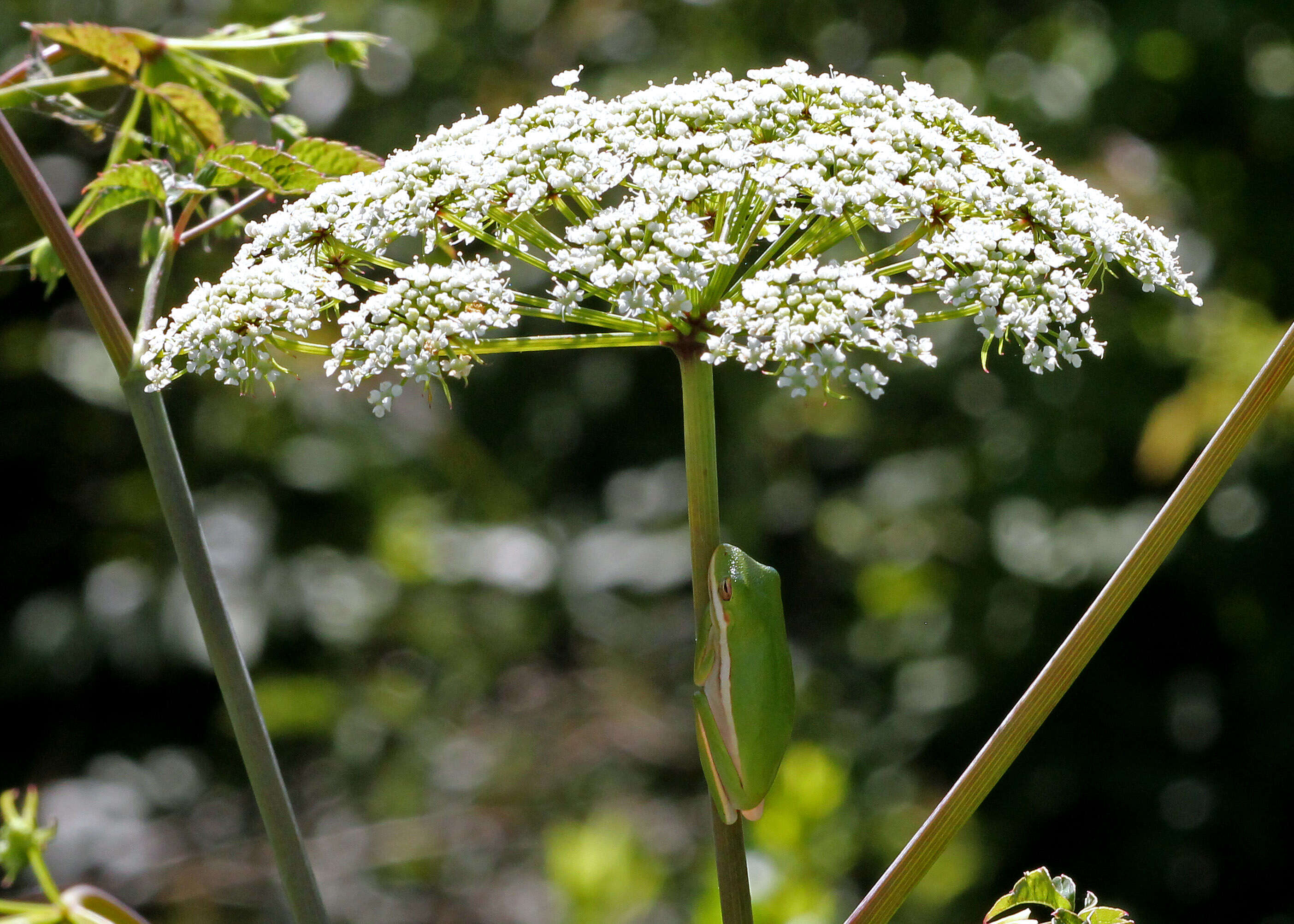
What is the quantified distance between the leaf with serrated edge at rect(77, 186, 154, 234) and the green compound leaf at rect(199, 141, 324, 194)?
9cm

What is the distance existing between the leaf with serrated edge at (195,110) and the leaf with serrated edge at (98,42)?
48 mm

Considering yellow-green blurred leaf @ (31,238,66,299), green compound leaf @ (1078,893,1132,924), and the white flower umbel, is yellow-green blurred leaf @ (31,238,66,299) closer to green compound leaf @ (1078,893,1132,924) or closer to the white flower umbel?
the white flower umbel

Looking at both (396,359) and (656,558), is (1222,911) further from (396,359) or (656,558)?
(396,359)

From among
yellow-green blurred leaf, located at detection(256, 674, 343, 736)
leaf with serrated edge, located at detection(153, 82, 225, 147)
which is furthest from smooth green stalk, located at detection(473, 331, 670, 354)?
yellow-green blurred leaf, located at detection(256, 674, 343, 736)

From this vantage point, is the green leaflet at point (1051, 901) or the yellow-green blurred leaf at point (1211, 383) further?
the yellow-green blurred leaf at point (1211, 383)

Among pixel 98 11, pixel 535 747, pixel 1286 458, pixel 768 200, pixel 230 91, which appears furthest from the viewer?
pixel 535 747

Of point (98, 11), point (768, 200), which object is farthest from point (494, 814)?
point (768, 200)

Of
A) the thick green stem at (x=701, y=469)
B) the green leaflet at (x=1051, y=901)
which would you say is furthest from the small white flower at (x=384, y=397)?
the green leaflet at (x=1051, y=901)

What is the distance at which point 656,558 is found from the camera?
16.0 ft

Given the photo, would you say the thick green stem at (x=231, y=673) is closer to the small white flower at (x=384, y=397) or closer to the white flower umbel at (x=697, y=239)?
the white flower umbel at (x=697, y=239)

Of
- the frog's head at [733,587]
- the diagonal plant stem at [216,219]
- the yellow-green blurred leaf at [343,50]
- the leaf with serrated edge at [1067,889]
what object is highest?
the yellow-green blurred leaf at [343,50]

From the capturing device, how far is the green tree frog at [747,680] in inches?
44.3

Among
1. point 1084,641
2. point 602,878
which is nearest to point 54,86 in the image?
point 1084,641

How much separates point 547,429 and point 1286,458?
302cm
